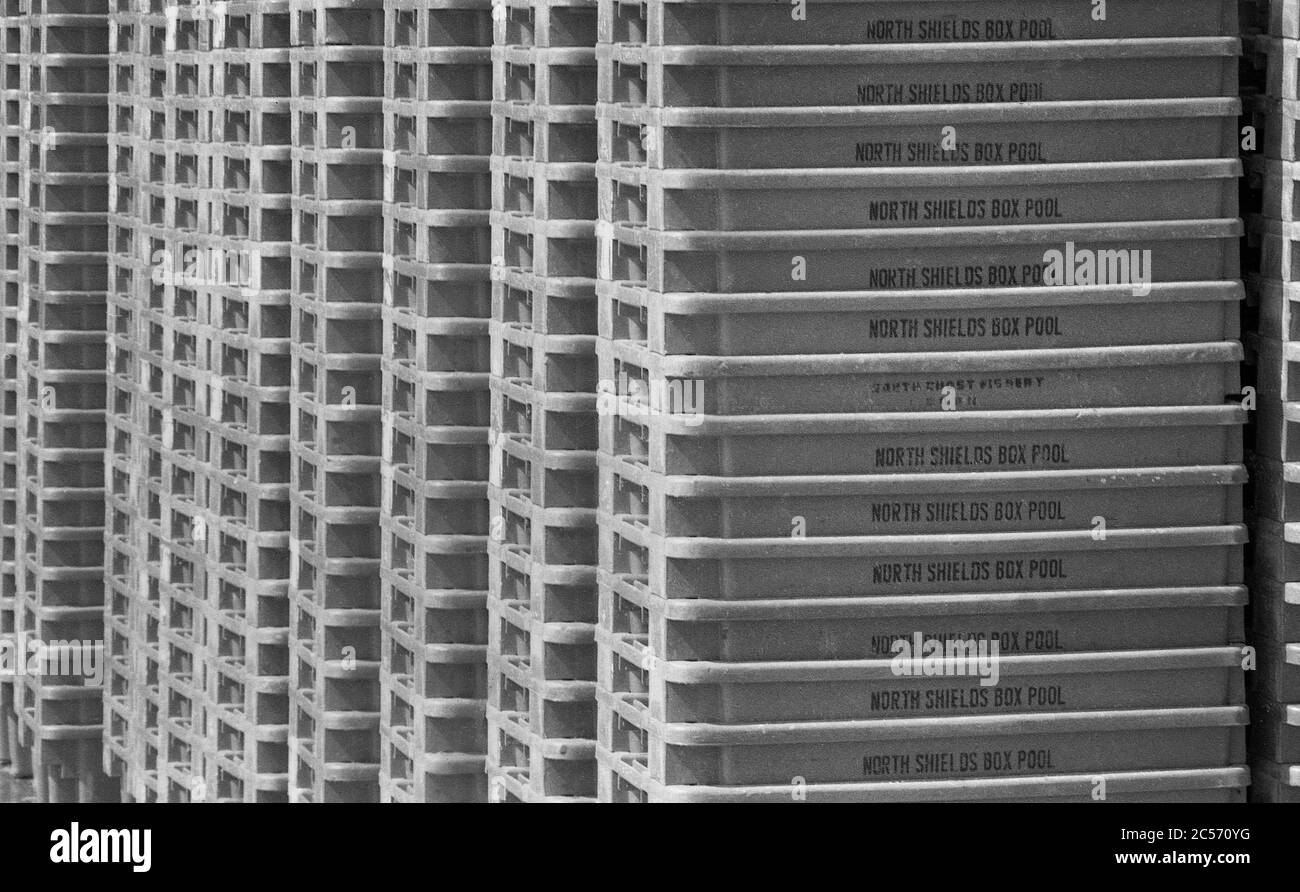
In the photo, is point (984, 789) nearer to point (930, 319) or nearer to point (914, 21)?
point (930, 319)

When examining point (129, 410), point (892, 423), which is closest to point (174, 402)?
point (129, 410)

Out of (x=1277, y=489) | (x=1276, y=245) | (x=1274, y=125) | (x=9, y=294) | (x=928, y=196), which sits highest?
(x=9, y=294)

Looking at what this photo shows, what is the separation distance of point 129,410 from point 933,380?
24.8ft

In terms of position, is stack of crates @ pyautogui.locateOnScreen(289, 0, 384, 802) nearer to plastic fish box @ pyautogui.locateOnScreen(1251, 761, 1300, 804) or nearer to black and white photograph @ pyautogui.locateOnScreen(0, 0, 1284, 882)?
black and white photograph @ pyautogui.locateOnScreen(0, 0, 1284, 882)

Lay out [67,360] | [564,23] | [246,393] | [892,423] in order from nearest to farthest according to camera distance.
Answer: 1. [892,423]
2. [564,23]
3. [246,393]
4. [67,360]

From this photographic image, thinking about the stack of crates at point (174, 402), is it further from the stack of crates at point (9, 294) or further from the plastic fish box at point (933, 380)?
the plastic fish box at point (933, 380)

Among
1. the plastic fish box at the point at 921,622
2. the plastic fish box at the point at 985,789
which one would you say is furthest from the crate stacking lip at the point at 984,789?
the plastic fish box at the point at 921,622

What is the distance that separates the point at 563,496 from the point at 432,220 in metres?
1.58

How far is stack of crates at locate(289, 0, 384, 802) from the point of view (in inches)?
509

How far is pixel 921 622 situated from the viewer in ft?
32.8

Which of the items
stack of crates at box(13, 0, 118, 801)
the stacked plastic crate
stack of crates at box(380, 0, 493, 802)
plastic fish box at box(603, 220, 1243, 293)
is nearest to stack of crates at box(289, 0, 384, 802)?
the stacked plastic crate

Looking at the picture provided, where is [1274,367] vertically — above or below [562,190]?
below
